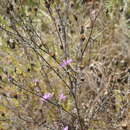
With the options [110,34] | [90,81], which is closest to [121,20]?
[110,34]

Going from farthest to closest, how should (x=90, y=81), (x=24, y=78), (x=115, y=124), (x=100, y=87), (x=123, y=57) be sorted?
1. (x=123, y=57)
2. (x=90, y=81)
3. (x=100, y=87)
4. (x=24, y=78)
5. (x=115, y=124)

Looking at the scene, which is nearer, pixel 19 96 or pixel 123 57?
pixel 19 96

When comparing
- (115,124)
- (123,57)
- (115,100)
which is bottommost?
(115,124)

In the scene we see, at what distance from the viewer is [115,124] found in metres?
1.63

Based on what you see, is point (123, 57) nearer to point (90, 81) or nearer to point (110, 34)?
point (110, 34)

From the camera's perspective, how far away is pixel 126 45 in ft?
7.82

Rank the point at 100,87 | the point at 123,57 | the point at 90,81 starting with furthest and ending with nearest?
the point at 123,57 < the point at 90,81 < the point at 100,87

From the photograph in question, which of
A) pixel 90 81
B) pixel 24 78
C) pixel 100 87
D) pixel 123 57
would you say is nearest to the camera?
pixel 24 78

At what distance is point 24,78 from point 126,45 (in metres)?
0.90

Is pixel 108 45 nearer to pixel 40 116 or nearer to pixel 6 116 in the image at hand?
pixel 40 116

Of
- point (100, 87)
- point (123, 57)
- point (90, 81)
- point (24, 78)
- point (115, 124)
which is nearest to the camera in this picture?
point (115, 124)

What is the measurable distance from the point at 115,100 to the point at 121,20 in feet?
2.76

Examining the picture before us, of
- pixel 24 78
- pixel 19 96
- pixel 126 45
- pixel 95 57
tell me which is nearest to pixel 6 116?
pixel 19 96

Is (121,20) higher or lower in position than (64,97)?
higher
